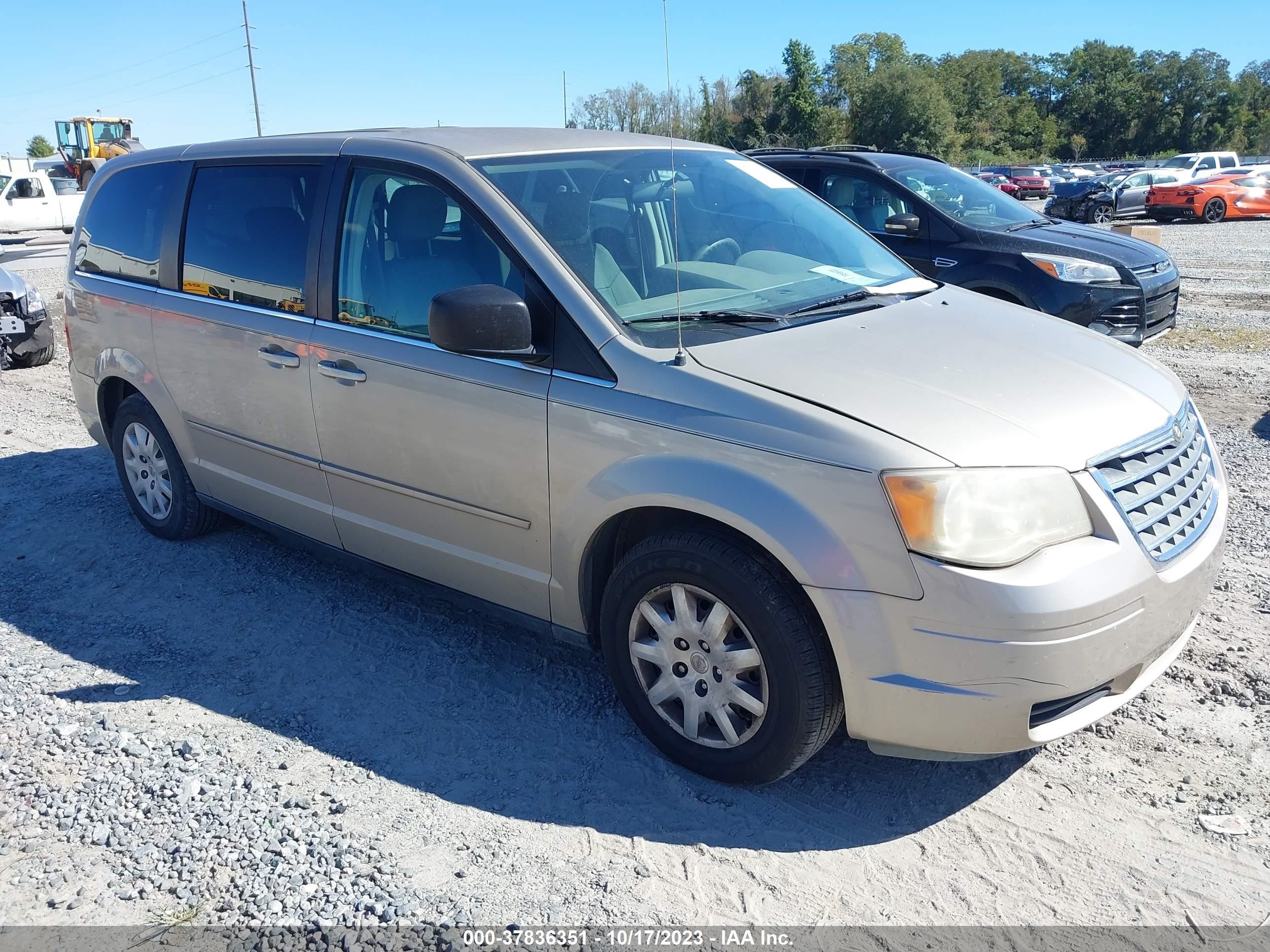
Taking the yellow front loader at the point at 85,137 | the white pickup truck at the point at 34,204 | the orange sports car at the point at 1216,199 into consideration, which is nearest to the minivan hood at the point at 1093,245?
the orange sports car at the point at 1216,199

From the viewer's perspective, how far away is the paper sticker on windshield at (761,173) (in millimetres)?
4359

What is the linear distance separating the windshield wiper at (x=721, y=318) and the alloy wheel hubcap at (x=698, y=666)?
0.90m

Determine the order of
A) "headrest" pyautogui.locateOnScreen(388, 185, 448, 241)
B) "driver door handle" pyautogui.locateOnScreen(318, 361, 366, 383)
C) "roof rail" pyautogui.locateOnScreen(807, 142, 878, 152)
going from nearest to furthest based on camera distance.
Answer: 1. "headrest" pyautogui.locateOnScreen(388, 185, 448, 241)
2. "driver door handle" pyautogui.locateOnScreen(318, 361, 366, 383)
3. "roof rail" pyautogui.locateOnScreen(807, 142, 878, 152)

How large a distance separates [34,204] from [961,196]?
86.4 feet

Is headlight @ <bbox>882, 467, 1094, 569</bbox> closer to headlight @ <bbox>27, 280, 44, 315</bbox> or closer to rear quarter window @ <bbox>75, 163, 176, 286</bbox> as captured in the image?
rear quarter window @ <bbox>75, 163, 176, 286</bbox>

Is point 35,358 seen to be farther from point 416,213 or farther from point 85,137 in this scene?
point 85,137

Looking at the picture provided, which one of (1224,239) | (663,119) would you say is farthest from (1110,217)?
(663,119)

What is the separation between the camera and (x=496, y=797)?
3.14 meters

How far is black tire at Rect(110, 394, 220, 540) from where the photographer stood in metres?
5.04

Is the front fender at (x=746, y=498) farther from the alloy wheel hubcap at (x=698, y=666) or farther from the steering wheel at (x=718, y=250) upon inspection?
the steering wheel at (x=718, y=250)

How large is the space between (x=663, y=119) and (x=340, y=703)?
2.74 meters

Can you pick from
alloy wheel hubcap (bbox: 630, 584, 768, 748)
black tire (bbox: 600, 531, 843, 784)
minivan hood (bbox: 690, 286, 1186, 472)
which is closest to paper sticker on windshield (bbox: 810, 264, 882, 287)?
minivan hood (bbox: 690, 286, 1186, 472)

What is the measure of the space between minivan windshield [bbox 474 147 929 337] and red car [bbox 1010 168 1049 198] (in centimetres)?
4255

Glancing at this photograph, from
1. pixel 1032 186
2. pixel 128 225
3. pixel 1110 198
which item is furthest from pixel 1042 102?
pixel 128 225
